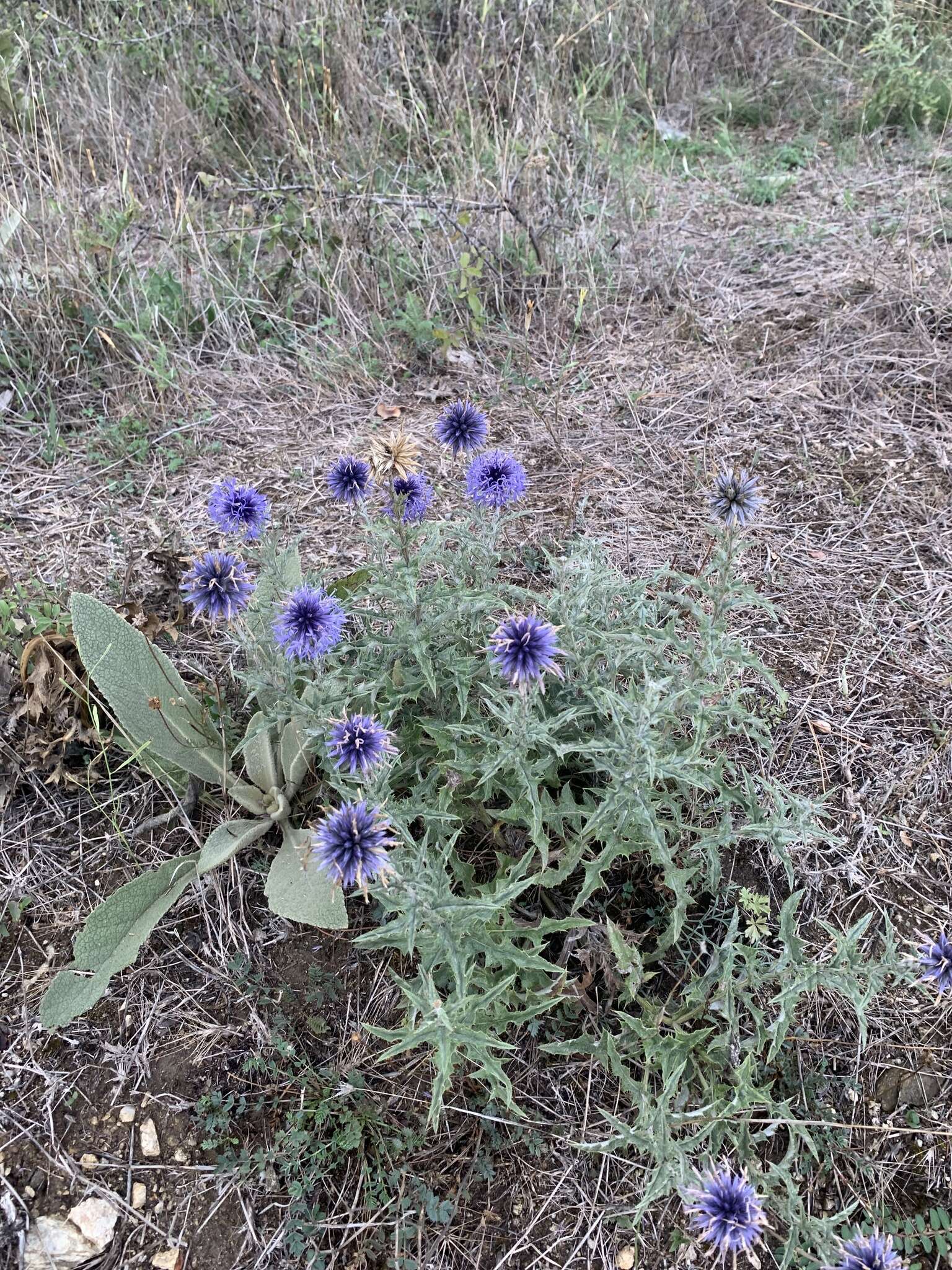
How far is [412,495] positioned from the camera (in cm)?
221

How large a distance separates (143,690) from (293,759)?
0.48 m

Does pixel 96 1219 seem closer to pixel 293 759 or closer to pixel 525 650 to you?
pixel 293 759

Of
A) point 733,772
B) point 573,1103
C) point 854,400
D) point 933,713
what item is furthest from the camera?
point 854,400

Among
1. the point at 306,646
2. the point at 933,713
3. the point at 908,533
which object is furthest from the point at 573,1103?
the point at 908,533

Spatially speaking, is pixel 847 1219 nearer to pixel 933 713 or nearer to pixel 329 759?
pixel 933 713

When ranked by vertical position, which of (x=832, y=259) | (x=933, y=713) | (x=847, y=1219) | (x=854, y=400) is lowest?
(x=847, y=1219)

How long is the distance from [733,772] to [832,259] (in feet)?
10.4

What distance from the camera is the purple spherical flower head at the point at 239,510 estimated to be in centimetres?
215

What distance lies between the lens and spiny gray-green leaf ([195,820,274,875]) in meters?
2.22

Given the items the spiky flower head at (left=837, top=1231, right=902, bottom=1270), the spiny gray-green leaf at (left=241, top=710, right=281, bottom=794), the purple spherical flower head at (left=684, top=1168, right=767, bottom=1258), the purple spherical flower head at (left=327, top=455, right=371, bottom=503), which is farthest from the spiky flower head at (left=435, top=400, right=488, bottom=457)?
the spiky flower head at (left=837, top=1231, right=902, bottom=1270)

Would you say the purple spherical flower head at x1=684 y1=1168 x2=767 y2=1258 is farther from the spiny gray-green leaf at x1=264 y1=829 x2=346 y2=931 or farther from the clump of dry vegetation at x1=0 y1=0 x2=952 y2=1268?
the spiny gray-green leaf at x1=264 y1=829 x2=346 y2=931

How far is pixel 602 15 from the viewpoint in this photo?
518 centimetres

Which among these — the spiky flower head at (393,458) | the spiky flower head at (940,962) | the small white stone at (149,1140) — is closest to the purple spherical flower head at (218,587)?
the spiky flower head at (393,458)

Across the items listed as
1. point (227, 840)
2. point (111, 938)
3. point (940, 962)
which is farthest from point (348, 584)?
point (940, 962)
